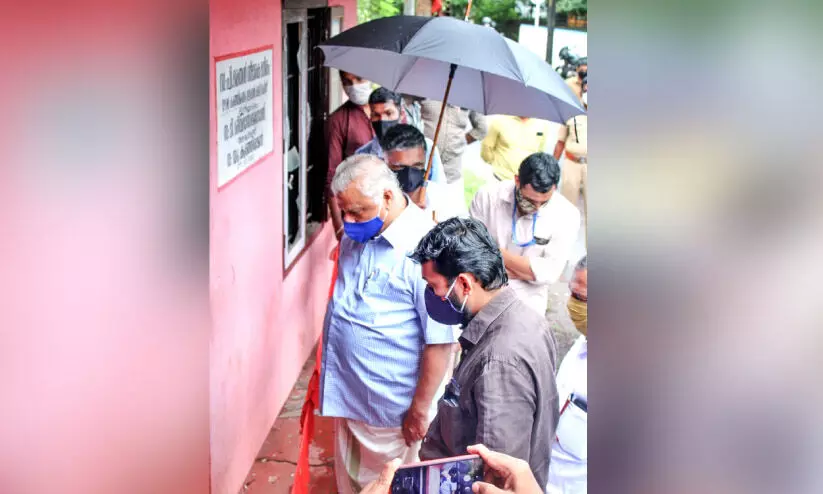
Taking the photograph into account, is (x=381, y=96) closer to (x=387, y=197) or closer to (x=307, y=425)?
(x=387, y=197)

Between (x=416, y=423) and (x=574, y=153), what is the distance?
217 inches

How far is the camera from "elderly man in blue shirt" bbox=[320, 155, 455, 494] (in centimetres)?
316

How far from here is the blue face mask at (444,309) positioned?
2484 millimetres

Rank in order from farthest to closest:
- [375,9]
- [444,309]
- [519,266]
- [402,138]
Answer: [375,9] < [402,138] < [519,266] < [444,309]

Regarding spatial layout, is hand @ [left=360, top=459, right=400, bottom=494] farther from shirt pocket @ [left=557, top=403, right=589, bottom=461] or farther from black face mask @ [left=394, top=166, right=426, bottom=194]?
black face mask @ [left=394, top=166, right=426, bottom=194]

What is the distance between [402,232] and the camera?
3.22m

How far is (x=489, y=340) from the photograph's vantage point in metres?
2.26

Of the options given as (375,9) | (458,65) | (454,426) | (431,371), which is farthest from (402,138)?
(375,9)

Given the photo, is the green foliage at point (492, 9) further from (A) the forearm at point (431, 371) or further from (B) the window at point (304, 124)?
(A) the forearm at point (431, 371)

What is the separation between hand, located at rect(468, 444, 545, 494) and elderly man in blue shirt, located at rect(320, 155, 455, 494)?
1.36 m

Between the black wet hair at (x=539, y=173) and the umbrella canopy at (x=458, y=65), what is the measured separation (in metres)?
0.32
